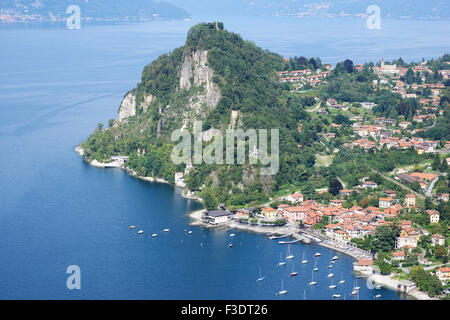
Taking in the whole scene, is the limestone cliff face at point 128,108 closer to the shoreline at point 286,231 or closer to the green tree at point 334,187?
the shoreline at point 286,231

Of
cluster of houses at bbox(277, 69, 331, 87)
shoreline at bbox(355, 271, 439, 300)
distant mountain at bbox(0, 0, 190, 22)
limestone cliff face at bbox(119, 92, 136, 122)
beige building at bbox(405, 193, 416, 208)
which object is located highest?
distant mountain at bbox(0, 0, 190, 22)

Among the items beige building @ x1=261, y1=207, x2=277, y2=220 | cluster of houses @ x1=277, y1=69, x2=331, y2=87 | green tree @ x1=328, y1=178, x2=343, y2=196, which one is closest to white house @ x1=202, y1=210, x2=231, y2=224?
beige building @ x1=261, y1=207, x2=277, y2=220

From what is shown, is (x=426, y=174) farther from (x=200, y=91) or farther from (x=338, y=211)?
(x=200, y=91)

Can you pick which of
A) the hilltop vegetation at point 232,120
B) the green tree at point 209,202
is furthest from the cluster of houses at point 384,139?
the green tree at point 209,202

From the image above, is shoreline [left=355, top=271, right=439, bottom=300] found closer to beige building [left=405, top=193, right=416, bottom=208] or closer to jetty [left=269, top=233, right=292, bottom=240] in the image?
jetty [left=269, top=233, right=292, bottom=240]

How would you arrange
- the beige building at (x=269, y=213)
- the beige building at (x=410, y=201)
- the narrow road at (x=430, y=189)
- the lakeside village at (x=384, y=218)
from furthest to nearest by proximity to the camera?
the narrow road at (x=430, y=189), the beige building at (x=410, y=201), the beige building at (x=269, y=213), the lakeside village at (x=384, y=218)

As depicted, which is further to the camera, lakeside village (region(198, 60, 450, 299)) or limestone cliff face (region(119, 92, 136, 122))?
limestone cliff face (region(119, 92, 136, 122))

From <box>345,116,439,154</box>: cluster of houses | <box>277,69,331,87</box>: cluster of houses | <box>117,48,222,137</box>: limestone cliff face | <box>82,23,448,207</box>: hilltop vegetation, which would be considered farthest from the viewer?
<box>277,69,331,87</box>: cluster of houses

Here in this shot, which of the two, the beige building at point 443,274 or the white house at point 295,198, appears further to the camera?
the white house at point 295,198
